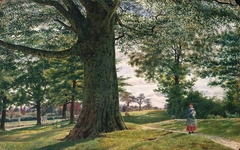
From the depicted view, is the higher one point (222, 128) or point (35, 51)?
point (35, 51)

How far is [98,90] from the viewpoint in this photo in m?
18.7

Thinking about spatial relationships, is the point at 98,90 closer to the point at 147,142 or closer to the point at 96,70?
the point at 96,70

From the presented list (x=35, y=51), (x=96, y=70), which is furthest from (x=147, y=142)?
(x=35, y=51)

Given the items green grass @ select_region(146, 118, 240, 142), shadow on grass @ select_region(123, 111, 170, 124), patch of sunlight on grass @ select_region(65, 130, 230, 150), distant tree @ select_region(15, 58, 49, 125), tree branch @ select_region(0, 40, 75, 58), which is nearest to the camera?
patch of sunlight on grass @ select_region(65, 130, 230, 150)

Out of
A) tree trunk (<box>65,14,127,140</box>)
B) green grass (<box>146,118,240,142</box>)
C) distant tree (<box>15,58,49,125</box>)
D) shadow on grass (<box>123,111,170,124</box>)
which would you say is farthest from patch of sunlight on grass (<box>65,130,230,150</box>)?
distant tree (<box>15,58,49,125</box>)

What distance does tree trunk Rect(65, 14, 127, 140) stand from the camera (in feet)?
60.5

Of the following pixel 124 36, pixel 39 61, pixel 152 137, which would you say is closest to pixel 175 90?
pixel 124 36

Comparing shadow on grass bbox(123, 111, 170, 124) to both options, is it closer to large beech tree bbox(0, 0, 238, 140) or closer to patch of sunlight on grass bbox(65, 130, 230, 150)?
large beech tree bbox(0, 0, 238, 140)

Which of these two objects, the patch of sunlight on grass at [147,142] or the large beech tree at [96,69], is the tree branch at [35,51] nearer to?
the large beech tree at [96,69]

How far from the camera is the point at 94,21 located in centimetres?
1914

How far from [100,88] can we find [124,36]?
27.3ft

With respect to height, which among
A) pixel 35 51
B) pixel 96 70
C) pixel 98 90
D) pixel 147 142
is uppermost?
pixel 35 51

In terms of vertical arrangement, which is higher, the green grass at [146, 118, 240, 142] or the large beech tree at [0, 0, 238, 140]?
the large beech tree at [0, 0, 238, 140]

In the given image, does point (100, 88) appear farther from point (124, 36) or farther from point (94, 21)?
point (124, 36)
